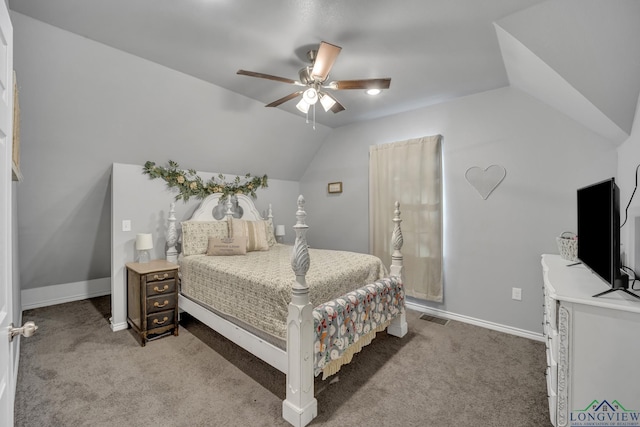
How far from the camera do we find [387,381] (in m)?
2.18

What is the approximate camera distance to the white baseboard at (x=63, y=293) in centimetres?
360

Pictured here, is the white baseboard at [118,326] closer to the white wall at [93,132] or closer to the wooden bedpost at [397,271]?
the white wall at [93,132]

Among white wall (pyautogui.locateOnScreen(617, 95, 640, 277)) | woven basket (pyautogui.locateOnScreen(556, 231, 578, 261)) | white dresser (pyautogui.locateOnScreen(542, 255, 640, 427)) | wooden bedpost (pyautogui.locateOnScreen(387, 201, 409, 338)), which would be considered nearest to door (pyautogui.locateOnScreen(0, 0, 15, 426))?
white dresser (pyautogui.locateOnScreen(542, 255, 640, 427))

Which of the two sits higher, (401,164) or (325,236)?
(401,164)

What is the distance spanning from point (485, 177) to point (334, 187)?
6.94 ft

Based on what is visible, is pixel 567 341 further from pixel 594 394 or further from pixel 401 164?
pixel 401 164

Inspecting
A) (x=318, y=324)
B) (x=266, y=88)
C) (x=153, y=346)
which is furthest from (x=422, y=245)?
(x=153, y=346)

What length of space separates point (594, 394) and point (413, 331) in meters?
1.77

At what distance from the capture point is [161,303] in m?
2.81

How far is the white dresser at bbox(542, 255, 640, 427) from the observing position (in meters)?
1.25

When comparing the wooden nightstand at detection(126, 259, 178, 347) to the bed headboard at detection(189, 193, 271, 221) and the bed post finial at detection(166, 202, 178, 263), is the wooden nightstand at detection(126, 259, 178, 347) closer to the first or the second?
the bed post finial at detection(166, 202, 178, 263)

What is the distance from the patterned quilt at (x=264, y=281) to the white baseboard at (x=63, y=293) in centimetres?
197

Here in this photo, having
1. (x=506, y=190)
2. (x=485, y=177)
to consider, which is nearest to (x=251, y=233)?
(x=485, y=177)

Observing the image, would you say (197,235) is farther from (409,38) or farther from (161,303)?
(409,38)
